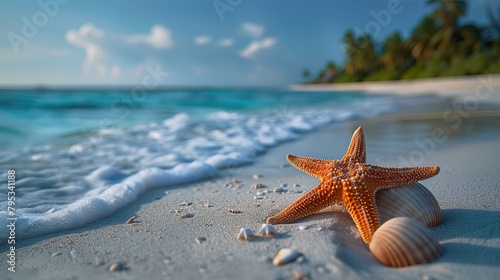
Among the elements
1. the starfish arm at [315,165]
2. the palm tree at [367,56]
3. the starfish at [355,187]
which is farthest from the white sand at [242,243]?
the palm tree at [367,56]

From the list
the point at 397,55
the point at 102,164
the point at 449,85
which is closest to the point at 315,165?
the point at 102,164

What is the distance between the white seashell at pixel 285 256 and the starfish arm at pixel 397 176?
744 millimetres

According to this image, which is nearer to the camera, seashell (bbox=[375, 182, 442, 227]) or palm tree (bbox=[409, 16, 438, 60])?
seashell (bbox=[375, 182, 442, 227])

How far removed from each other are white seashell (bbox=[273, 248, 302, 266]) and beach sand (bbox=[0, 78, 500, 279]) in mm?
35

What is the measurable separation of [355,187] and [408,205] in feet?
1.19

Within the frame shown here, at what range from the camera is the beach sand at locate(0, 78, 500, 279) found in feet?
6.20

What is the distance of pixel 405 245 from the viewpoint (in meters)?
1.87

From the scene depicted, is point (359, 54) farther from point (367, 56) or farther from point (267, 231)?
point (267, 231)

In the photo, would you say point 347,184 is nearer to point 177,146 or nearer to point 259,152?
point 259,152

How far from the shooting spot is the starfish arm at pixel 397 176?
7.68 feet

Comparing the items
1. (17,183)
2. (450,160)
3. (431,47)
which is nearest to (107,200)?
(17,183)

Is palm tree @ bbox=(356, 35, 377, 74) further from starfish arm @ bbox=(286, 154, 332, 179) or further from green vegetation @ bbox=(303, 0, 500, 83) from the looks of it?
starfish arm @ bbox=(286, 154, 332, 179)

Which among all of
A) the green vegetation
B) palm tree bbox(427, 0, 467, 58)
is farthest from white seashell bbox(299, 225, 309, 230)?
palm tree bbox(427, 0, 467, 58)

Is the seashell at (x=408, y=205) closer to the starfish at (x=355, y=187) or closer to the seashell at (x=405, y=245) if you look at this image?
the starfish at (x=355, y=187)
